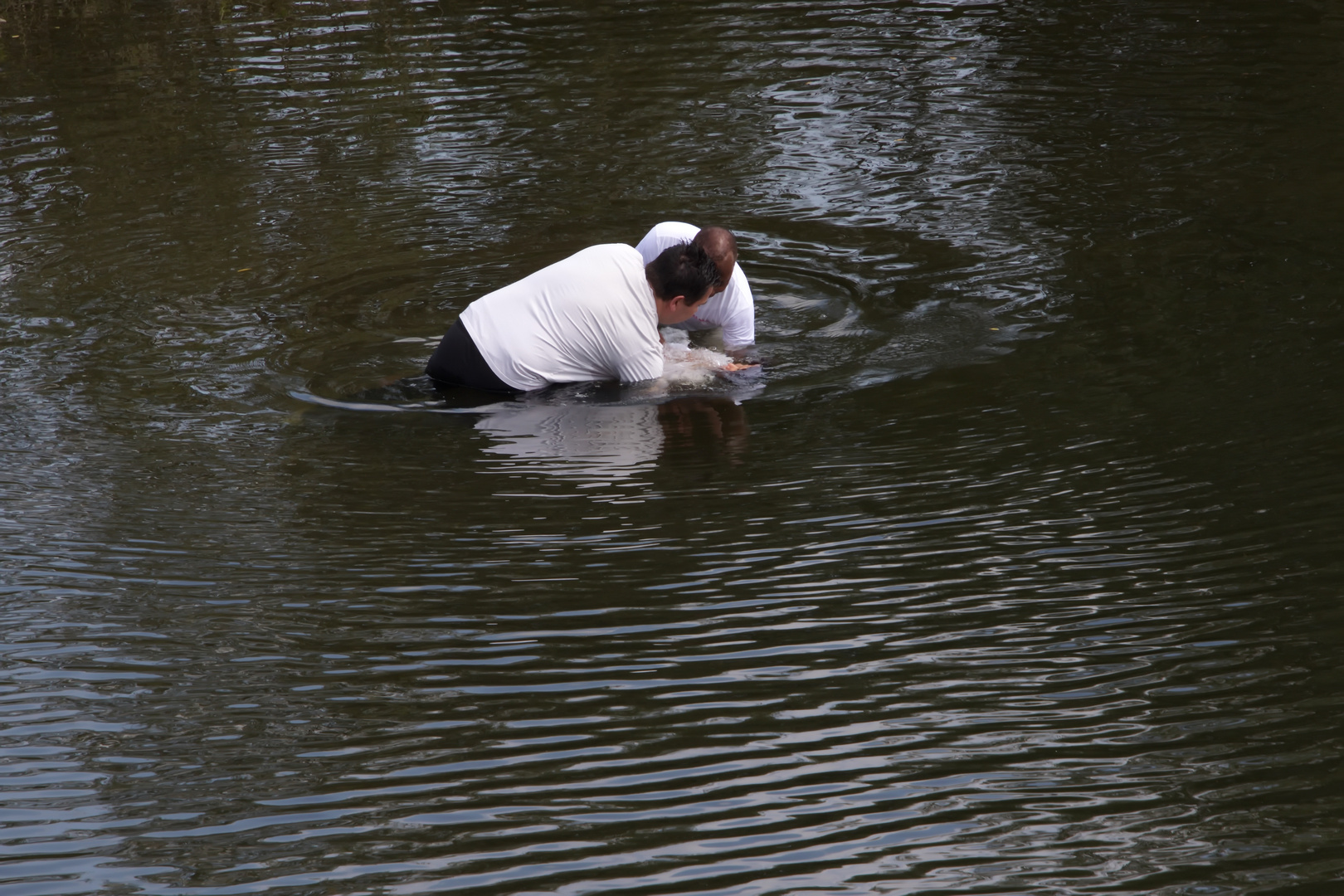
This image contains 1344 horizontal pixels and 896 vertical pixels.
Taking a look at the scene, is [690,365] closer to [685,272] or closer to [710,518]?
[685,272]

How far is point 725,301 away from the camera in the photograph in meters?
7.08

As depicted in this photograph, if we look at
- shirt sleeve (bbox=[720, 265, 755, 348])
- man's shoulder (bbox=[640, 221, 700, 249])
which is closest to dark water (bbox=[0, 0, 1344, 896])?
shirt sleeve (bbox=[720, 265, 755, 348])

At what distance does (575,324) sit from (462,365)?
0.70 meters

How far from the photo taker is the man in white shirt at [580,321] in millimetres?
6457

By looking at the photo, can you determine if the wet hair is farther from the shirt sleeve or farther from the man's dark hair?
the shirt sleeve

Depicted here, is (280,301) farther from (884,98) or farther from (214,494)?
(884,98)

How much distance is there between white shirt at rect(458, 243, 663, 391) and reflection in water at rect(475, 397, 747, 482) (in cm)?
21

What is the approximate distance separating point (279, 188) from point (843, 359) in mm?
5568

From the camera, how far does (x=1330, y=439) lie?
5504mm

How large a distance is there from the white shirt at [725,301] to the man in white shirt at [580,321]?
46 centimetres

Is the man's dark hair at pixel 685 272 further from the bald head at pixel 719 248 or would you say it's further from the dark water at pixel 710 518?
the dark water at pixel 710 518

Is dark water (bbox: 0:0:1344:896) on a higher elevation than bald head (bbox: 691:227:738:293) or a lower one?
lower

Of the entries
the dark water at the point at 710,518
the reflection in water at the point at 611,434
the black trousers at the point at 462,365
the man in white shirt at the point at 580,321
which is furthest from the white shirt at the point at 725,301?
the black trousers at the point at 462,365

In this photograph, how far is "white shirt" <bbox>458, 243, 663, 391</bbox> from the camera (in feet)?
21.5
